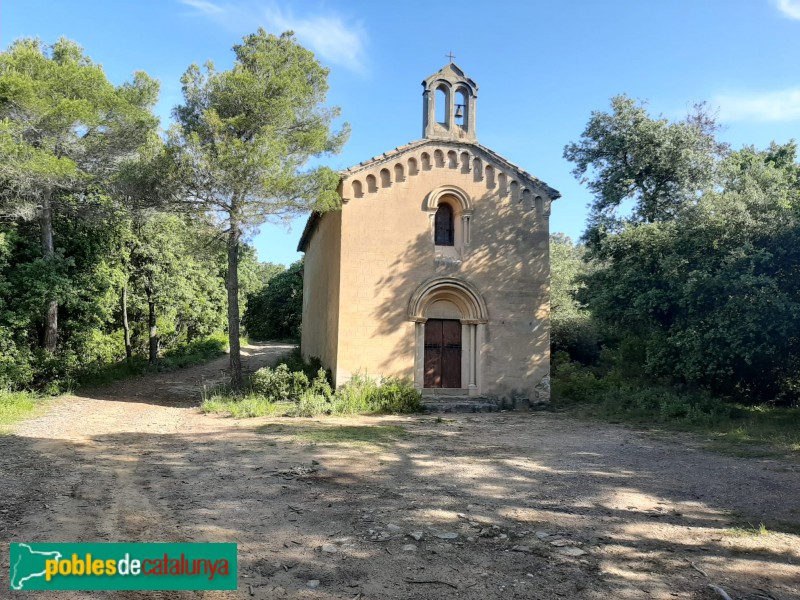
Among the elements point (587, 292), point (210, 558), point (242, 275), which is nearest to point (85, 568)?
point (210, 558)

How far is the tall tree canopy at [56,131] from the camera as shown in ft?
44.0

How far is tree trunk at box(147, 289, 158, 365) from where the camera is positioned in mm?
21203

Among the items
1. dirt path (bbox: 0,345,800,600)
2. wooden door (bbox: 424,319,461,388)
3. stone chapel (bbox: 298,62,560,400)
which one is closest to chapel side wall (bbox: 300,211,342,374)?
stone chapel (bbox: 298,62,560,400)

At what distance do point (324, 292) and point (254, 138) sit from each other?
584 cm

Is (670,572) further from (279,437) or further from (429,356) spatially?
(429,356)

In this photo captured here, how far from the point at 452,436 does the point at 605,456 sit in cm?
311

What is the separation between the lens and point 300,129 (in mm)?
15586

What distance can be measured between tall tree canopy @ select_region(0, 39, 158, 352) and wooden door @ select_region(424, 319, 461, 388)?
10467mm

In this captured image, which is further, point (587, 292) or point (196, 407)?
point (587, 292)

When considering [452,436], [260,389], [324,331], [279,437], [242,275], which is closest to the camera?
[279,437]

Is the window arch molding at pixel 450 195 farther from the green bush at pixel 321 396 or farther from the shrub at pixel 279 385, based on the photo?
the shrub at pixel 279 385

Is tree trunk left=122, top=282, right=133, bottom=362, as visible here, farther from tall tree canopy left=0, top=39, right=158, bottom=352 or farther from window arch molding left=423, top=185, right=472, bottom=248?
window arch molding left=423, top=185, right=472, bottom=248

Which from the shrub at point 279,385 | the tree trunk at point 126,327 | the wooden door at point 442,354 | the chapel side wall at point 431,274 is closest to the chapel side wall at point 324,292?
the chapel side wall at point 431,274

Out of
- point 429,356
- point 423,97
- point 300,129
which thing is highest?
point 423,97
